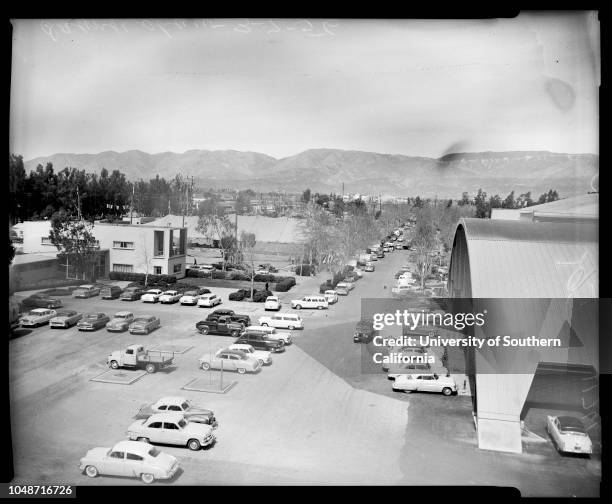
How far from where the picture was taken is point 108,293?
459 cm

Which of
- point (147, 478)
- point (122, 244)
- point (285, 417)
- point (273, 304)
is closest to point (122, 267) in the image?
point (122, 244)

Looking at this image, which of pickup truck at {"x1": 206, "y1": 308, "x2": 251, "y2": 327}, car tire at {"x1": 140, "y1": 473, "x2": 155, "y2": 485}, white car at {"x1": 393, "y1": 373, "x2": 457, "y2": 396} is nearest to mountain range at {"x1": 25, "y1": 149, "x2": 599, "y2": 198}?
pickup truck at {"x1": 206, "y1": 308, "x2": 251, "y2": 327}

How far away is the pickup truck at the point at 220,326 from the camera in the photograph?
4.71 meters

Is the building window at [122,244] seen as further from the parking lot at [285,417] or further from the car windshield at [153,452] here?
the car windshield at [153,452]

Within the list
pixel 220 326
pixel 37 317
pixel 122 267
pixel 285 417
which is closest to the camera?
pixel 285 417

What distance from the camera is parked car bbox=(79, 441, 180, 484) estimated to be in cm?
368

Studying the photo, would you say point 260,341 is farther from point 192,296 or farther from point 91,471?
point 91,471

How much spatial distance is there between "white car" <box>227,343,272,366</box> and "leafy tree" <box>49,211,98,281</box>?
1.47 meters

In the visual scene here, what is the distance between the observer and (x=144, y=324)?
4.59 m

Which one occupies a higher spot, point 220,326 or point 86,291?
point 86,291

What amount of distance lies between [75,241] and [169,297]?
98 centimetres

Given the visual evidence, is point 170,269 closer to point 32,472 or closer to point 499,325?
point 32,472

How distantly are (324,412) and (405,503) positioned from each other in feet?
2.93

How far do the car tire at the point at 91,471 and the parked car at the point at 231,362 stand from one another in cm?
114
